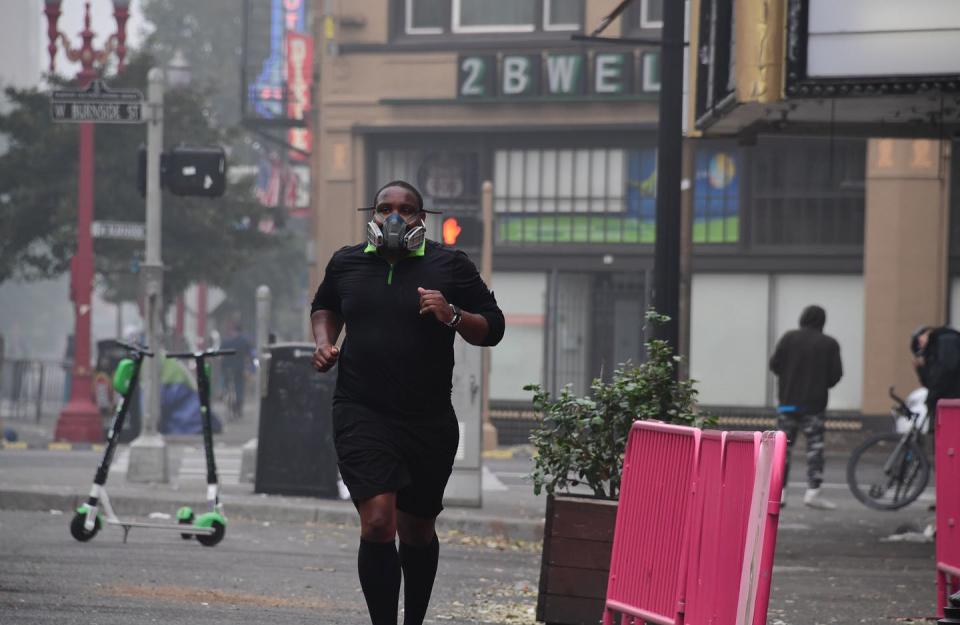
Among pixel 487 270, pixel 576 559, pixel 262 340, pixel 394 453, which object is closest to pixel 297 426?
pixel 262 340

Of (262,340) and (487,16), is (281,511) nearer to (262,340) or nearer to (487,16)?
(262,340)

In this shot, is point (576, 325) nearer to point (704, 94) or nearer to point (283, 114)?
point (283, 114)

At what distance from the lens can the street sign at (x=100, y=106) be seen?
1566 centimetres

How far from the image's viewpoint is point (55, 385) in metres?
35.5

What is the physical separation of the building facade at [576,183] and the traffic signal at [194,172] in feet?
29.0

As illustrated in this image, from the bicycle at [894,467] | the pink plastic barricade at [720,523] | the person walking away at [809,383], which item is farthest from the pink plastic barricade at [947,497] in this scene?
the person walking away at [809,383]

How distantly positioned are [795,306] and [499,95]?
200 inches

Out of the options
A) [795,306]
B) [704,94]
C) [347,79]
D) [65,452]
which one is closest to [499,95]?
[347,79]

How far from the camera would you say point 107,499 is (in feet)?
36.5

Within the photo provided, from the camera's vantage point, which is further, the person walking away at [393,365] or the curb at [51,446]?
the curb at [51,446]

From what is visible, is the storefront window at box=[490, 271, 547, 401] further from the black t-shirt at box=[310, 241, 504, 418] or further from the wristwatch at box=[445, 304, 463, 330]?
the wristwatch at box=[445, 304, 463, 330]

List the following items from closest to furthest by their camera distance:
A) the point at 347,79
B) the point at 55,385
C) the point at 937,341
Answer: the point at 937,341
the point at 347,79
the point at 55,385

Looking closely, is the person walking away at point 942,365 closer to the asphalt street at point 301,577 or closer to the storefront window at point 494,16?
the asphalt street at point 301,577

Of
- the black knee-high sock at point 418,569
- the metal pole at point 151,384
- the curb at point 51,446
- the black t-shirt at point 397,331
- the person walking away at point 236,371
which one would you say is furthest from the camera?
the person walking away at point 236,371
